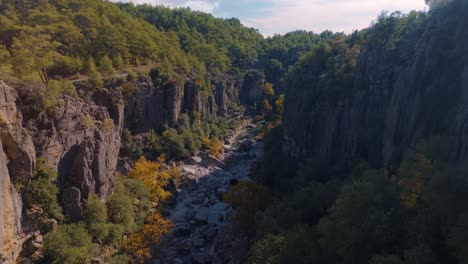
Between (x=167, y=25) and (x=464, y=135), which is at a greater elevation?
(x=167, y=25)

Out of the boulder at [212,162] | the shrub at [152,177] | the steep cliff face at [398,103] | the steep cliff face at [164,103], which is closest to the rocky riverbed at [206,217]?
the boulder at [212,162]

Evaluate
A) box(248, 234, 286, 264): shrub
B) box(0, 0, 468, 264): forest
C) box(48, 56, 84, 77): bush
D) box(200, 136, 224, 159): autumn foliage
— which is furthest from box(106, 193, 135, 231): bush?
box(200, 136, 224, 159): autumn foliage

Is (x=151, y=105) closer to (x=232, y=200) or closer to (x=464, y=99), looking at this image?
(x=232, y=200)

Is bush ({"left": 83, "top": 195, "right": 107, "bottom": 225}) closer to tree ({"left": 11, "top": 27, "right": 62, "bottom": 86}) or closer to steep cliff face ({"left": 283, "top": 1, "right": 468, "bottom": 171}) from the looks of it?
tree ({"left": 11, "top": 27, "right": 62, "bottom": 86})

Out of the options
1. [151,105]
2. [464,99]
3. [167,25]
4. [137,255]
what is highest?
[167,25]

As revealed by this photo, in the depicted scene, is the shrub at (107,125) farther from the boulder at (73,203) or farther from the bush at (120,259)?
the bush at (120,259)

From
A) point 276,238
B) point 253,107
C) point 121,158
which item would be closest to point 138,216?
point 121,158
